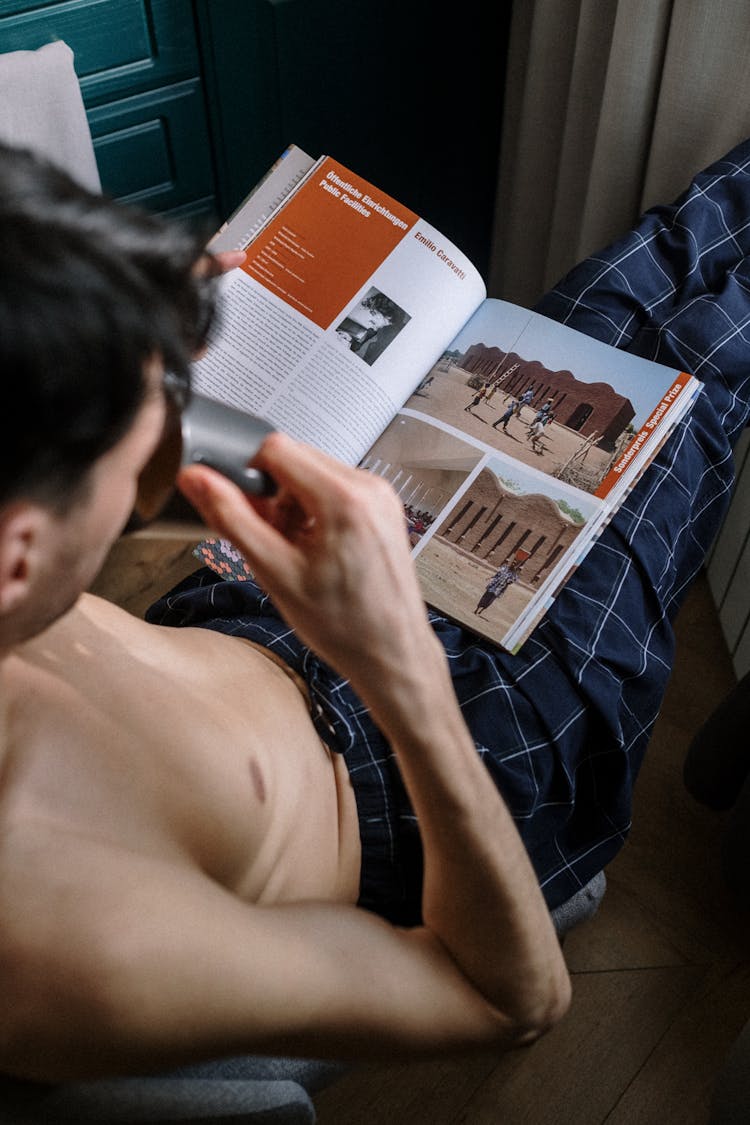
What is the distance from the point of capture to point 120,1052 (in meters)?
0.58

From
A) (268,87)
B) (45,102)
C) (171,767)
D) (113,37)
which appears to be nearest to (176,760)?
(171,767)

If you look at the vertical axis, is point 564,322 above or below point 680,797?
above

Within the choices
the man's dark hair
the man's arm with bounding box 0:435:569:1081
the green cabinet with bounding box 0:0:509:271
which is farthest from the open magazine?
the green cabinet with bounding box 0:0:509:271

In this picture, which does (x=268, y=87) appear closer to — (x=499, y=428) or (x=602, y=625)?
(x=499, y=428)

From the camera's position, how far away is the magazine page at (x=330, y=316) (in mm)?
988

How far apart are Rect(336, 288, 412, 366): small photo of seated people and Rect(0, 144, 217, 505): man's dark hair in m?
0.49

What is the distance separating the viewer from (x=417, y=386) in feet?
3.42

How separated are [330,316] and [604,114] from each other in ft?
2.49

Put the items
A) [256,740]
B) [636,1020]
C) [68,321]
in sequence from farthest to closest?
1. [636,1020]
2. [256,740]
3. [68,321]

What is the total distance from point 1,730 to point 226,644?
0.83 feet

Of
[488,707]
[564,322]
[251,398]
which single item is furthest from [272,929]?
[564,322]

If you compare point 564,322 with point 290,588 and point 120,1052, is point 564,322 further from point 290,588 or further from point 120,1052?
point 120,1052

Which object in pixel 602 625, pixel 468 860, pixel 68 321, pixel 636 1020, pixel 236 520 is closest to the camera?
pixel 68 321

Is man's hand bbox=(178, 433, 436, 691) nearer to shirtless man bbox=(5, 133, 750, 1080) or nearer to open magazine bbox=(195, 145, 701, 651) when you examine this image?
shirtless man bbox=(5, 133, 750, 1080)
